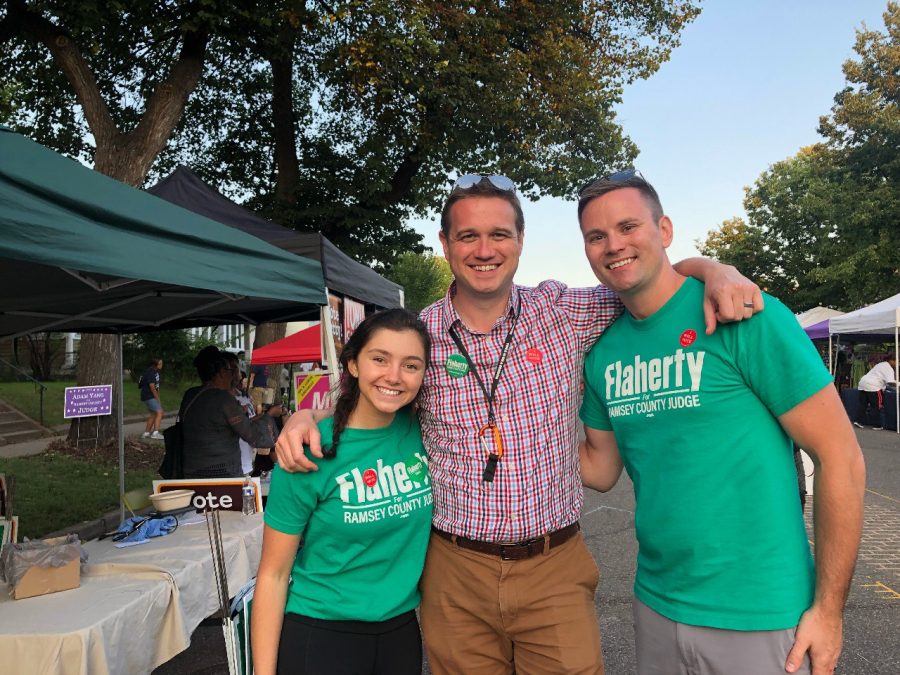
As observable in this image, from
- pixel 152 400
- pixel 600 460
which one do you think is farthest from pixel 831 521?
pixel 152 400

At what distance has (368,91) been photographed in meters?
13.5

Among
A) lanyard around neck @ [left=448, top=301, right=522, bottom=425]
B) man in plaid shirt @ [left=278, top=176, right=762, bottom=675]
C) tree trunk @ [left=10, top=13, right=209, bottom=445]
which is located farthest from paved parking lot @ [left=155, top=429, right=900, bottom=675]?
tree trunk @ [left=10, top=13, right=209, bottom=445]

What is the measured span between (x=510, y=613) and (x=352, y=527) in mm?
566

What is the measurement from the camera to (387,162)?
1510 centimetres

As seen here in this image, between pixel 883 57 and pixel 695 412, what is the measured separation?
27.3 m

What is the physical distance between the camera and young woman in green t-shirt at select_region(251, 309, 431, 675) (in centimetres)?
192

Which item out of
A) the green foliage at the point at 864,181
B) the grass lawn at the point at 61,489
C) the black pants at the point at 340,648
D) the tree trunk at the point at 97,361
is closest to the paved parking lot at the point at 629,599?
the black pants at the point at 340,648

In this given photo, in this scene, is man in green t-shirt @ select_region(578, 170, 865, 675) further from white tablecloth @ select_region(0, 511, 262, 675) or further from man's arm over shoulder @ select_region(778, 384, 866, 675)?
white tablecloth @ select_region(0, 511, 262, 675)

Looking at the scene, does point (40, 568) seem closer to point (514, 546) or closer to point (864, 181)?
point (514, 546)

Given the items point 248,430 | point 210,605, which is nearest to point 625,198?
point 210,605

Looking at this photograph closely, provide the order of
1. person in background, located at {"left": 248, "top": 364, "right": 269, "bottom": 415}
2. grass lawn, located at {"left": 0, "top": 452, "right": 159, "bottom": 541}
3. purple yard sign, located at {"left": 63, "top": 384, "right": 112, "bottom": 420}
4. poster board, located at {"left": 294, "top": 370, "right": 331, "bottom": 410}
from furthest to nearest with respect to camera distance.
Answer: person in background, located at {"left": 248, "top": 364, "right": 269, "bottom": 415}
grass lawn, located at {"left": 0, "top": 452, "right": 159, "bottom": 541}
purple yard sign, located at {"left": 63, "top": 384, "right": 112, "bottom": 420}
poster board, located at {"left": 294, "top": 370, "right": 331, "bottom": 410}

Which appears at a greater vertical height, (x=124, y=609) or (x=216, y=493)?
(x=216, y=493)

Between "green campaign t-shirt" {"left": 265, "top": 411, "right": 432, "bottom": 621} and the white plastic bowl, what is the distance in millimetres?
2270

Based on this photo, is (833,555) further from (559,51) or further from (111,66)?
(111,66)
